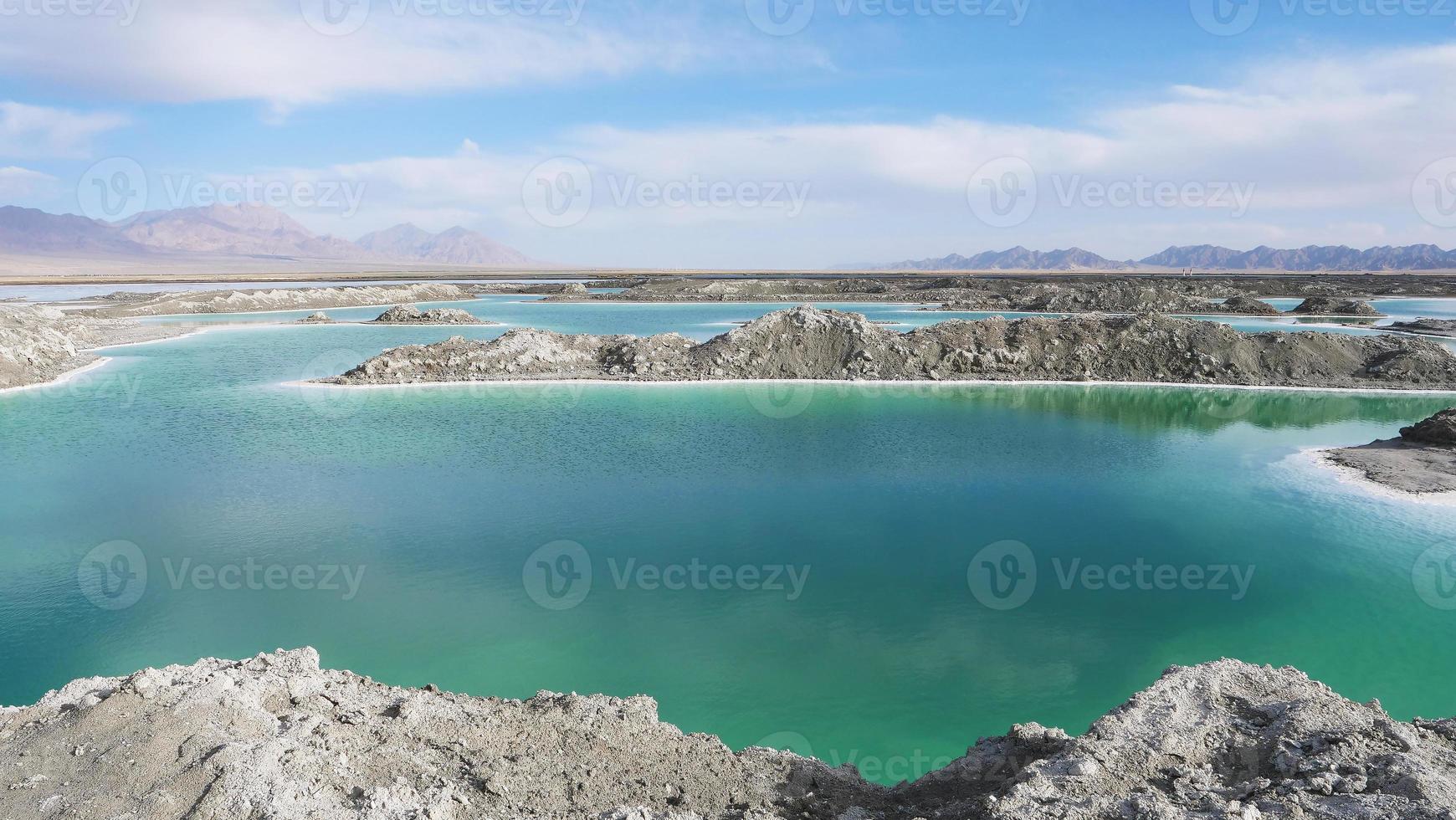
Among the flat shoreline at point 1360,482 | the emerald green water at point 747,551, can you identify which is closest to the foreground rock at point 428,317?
the emerald green water at point 747,551

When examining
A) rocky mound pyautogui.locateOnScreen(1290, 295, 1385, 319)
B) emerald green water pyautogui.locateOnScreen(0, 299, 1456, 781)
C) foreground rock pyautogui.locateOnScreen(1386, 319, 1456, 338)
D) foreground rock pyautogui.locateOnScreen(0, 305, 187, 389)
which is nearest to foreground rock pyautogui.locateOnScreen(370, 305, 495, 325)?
foreground rock pyautogui.locateOnScreen(0, 305, 187, 389)

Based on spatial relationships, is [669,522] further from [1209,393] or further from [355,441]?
[1209,393]

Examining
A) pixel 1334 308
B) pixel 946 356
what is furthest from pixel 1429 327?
pixel 946 356

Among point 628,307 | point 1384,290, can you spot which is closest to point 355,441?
point 628,307

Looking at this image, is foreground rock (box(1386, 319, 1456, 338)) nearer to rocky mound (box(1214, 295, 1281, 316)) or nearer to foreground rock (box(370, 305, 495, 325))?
rocky mound (box(1214, 295, 1281, 316))

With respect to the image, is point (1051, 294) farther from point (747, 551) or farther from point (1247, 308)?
point (747, 551)

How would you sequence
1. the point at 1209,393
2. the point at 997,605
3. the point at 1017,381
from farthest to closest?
1. the point at 1017,381
2. the point at 1209,393
3. the point at 997,605
